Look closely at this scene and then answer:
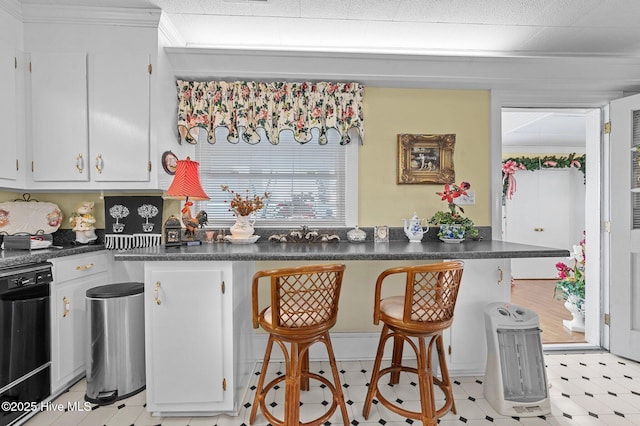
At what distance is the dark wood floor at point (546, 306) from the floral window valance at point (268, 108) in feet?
9.28

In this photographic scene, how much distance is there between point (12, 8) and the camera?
7.41 ft

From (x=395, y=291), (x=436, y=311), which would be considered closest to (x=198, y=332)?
(x=436, y=311)

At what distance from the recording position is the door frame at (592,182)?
9.36ft

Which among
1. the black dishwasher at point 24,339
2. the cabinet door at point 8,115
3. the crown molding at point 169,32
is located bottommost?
the black dishwasher at point 24,339

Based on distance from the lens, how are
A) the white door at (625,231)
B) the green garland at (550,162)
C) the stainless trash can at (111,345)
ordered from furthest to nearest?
the green garland at (550,162) < the white door at (625,231) < the stainless trash can at (111,345)

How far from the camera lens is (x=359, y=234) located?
271cm

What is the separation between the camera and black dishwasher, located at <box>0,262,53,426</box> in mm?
1773

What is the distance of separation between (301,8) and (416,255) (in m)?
1.87

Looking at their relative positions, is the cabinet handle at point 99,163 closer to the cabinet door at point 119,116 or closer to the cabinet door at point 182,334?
the cabinet door at point 119,116

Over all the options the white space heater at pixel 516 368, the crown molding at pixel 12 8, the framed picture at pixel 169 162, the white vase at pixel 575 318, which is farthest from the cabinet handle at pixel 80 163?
the white vase at pixel 575 318

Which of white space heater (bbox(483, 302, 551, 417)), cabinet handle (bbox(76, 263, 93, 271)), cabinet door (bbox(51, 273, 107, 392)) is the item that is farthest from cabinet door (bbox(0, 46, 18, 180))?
white space heater (bbox(483, 302, 551, 417))

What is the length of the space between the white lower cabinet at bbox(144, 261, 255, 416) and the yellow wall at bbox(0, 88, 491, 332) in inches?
49.1

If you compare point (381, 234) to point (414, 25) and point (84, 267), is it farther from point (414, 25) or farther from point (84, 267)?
point (84, 267)

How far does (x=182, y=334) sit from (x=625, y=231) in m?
3.53
